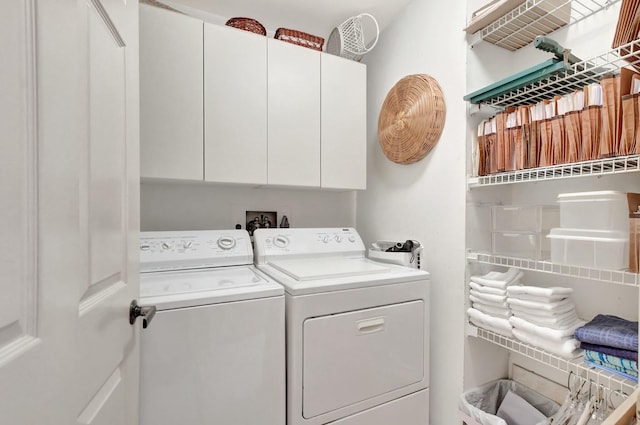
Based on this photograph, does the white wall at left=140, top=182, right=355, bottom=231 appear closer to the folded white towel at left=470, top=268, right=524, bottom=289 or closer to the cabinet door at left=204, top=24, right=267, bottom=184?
the cabinet door at left=204, top=24, right=267, bottom=184

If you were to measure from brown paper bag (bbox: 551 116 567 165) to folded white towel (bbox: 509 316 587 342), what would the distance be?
676 mm

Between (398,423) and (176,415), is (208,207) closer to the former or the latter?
(176,415)

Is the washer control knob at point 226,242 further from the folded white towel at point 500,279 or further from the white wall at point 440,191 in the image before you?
the folded white towel at point 500,279

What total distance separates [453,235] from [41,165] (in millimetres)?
1656

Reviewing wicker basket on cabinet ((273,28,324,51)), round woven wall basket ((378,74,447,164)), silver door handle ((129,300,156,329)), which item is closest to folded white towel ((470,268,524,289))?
round woven wall basket ((378,74,447,164))

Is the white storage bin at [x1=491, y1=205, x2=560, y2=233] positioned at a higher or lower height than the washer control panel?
higher

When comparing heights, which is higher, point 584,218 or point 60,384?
point 584,218

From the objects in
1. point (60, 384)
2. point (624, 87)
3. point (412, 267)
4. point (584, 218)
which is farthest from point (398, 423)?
point (624, 87)

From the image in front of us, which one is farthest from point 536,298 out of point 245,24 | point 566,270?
point 245,24

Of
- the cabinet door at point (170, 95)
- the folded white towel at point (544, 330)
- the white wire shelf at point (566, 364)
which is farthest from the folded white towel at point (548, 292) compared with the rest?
the cabinet door at point (170, 95)

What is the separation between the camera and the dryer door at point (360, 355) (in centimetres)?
125

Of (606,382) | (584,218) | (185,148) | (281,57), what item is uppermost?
(281,57)

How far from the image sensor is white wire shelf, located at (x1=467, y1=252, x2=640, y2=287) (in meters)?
0.98

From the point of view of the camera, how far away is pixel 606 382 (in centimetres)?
104
